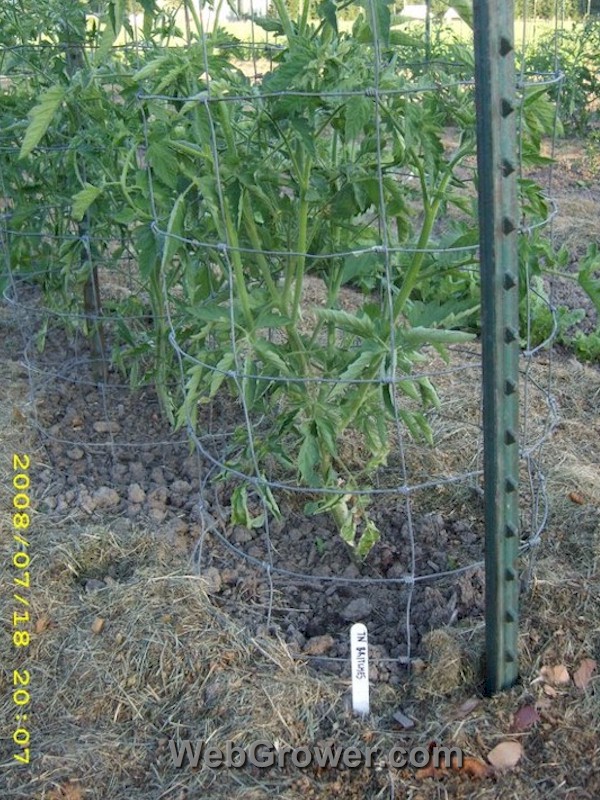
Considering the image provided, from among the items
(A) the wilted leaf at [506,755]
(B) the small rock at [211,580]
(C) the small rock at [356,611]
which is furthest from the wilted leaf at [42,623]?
(A) the wilted leaf at [506,755]

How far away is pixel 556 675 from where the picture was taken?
2047 mm

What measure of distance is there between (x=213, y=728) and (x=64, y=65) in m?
2.09

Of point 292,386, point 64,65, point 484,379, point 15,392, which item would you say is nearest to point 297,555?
point 292,386

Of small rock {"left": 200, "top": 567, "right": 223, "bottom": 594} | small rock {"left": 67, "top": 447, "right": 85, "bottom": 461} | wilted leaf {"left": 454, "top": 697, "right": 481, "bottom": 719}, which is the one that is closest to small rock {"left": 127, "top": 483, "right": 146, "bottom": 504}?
small rock {"left": 67, "top": 447, "right": 85, "bottom": 461}

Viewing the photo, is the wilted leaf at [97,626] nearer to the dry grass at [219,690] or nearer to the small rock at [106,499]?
the dry grass at [219,690]

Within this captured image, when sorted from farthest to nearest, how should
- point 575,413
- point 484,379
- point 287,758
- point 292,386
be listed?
point 575,413 → point 292,386 → point 287,758 → point 484,379

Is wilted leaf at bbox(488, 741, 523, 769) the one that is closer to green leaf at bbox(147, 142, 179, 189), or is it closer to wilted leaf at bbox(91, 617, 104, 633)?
wilted leaf at bbox(91, 617, 104, 633)

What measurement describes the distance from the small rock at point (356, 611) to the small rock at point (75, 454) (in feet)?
3.79

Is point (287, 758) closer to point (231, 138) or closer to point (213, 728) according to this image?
point (213, 728)

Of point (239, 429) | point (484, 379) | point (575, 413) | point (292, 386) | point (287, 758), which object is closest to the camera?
point (484, 379)

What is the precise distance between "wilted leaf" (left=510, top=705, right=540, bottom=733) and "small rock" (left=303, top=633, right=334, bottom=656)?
45 cm

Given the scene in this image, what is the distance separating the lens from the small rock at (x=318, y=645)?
2184mm

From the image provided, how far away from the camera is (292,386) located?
2.19 metres

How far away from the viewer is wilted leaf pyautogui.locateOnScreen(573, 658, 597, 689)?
203 centimetres
